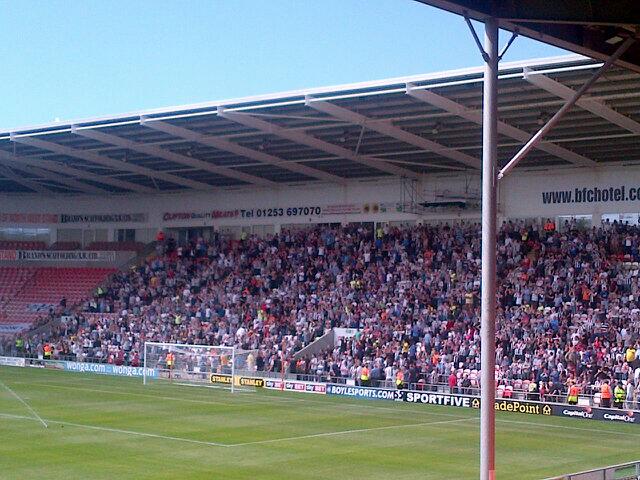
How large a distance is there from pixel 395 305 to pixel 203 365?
8.22 metres

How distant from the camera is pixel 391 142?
42.4 metres

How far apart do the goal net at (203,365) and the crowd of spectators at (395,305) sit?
1.29m

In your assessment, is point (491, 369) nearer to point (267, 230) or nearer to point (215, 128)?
point (215, 128)

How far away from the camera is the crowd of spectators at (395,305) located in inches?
1444

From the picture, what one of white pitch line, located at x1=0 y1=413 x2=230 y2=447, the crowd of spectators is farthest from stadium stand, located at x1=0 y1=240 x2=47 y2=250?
white pitch line, located at x1=0 y1=413 x2=230 y2=447

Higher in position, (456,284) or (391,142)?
(391,142)

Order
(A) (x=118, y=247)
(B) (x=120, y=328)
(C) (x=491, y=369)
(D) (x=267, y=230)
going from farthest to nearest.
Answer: (A) (x=118, y=247)
(D) (x=267, y=230)
(B) (x=120, y=328)
(C) (x=491, y=369)

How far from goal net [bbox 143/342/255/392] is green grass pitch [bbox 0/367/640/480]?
123 inches

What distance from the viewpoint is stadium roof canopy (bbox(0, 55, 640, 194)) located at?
110 ft

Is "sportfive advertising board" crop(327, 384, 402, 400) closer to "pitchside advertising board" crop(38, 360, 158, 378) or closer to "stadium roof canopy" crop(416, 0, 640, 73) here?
"pitchside advertising board" crop(38, 360, 158, 378)

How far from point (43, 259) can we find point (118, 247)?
514cm

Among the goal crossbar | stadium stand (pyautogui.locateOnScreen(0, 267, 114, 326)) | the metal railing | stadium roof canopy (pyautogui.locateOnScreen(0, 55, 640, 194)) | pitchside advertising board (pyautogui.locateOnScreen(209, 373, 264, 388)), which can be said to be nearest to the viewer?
the metal railing

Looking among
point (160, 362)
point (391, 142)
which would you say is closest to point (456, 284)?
point (391, 142)

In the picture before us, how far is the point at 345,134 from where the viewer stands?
4169 centimetres
